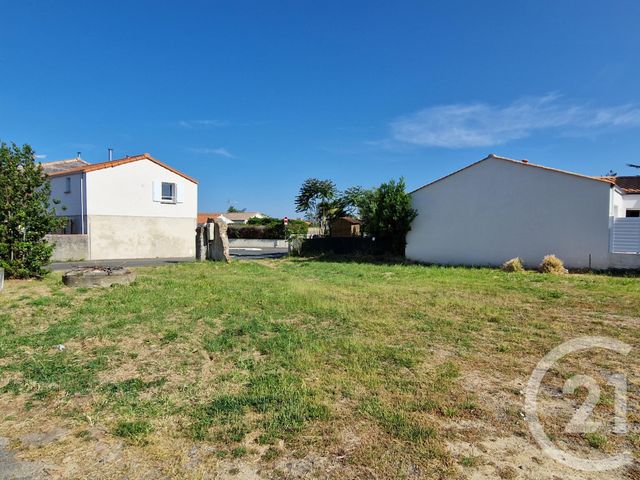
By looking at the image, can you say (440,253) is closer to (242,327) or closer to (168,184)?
(242,327)

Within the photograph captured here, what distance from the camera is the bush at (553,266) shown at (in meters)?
13.9

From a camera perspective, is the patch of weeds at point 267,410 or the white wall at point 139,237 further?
the white wall at point 139,237

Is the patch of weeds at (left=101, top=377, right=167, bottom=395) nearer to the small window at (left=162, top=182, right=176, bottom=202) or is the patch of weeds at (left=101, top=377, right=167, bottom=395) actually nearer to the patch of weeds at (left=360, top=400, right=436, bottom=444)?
the patch of weeds at (left=360, top=400, right=436, bottom=444)

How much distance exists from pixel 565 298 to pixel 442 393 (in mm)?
6724

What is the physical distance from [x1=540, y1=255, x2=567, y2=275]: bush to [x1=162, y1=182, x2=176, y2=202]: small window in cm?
2003

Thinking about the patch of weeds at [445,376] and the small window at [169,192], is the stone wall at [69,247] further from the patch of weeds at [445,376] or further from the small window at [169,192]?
the patch of weeds at [445,376]

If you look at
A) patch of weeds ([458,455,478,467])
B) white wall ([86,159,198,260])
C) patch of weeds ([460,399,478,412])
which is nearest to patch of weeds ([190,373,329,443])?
patch of weeds ([458,455,478,467])

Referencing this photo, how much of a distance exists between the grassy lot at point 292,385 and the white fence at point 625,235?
318 inches

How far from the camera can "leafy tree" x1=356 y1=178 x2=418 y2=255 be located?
20.0 m

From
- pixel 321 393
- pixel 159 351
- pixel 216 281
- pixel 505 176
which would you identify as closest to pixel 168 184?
pixel 216 281

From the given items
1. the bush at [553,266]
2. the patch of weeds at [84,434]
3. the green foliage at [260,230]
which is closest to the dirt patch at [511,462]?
the patch of weeds at [84,434]

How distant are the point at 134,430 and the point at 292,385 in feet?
4.64

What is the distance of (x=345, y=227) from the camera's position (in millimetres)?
32781

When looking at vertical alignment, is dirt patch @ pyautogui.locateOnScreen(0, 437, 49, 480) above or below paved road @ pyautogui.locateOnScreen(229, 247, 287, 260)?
below
